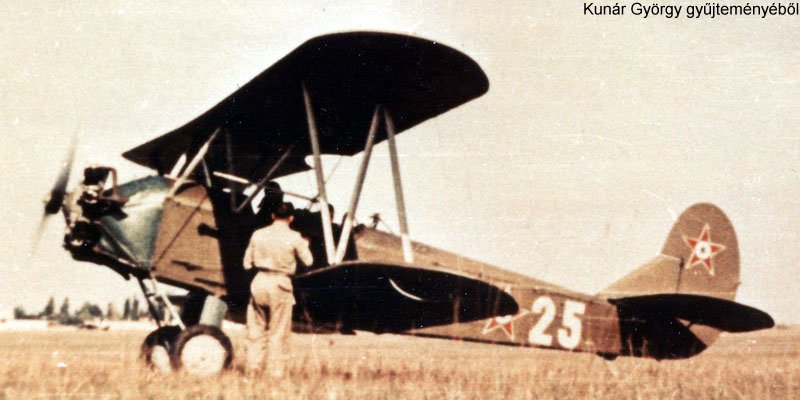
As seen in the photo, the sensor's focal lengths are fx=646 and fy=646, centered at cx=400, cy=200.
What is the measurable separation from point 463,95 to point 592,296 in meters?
3.30

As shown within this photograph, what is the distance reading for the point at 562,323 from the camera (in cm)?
796

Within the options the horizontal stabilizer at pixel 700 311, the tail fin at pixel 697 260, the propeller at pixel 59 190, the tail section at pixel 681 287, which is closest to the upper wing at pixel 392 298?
the horizontal stabilizer at pixel 700 311

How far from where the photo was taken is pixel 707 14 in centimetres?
640

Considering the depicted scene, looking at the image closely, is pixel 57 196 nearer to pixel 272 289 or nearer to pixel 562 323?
pixel 272 289

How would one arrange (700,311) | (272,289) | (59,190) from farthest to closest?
(700,311), (59,190), (272,289)

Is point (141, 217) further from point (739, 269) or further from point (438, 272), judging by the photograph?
point (739, 269)

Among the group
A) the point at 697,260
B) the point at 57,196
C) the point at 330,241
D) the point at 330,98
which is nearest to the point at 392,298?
the point at 330,241

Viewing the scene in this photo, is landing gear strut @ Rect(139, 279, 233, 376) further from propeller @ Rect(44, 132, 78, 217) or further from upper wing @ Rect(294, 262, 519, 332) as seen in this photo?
propeller @ Rect(44, 132, 78, 217)

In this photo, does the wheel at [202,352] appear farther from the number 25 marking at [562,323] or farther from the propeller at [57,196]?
the number 25 marking at [562,323]

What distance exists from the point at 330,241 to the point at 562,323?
339cm

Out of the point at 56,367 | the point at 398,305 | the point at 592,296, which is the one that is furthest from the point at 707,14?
the point at 56,367

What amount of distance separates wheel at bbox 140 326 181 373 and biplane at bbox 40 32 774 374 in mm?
20

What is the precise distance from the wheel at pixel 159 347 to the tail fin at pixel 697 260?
5.59 meters

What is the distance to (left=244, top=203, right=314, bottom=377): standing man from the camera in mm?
5551
